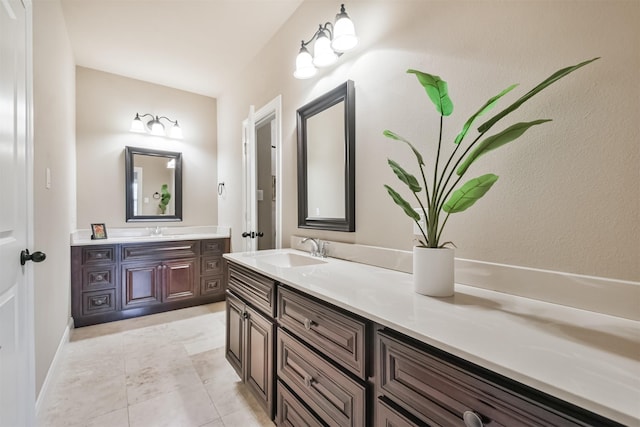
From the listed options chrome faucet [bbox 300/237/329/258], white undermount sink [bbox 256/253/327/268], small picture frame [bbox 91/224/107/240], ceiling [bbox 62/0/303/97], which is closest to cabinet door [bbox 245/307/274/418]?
white undermount sink [bbox 256/253/327/268]

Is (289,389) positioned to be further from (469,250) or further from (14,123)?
(14,123)

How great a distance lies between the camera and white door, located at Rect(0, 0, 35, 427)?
99 cm

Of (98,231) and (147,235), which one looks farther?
(147,235)

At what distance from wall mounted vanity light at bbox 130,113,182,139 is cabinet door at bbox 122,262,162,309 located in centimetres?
157

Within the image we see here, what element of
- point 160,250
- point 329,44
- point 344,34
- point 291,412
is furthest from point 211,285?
point 344,34

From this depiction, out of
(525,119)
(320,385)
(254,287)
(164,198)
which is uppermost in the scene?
(525,119)

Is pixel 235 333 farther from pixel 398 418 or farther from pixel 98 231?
pixel 98 231

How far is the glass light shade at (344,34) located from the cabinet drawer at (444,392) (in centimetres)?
148

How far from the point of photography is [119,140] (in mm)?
3287

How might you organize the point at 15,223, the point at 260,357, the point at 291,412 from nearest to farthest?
the point at 15,223 < the point at 291,412 < the point at 260,357

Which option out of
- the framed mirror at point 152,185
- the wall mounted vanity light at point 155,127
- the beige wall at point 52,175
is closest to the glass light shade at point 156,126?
the wall mounted vanity light at point 155,127

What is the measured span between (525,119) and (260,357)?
5.11 ft

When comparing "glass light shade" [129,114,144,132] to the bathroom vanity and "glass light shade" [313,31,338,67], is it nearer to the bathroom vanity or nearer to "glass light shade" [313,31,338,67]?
the bathroom vanity

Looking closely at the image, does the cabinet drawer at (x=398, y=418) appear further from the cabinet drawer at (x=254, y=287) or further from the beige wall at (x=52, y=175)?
the beige wall at (x=52, y=175)
